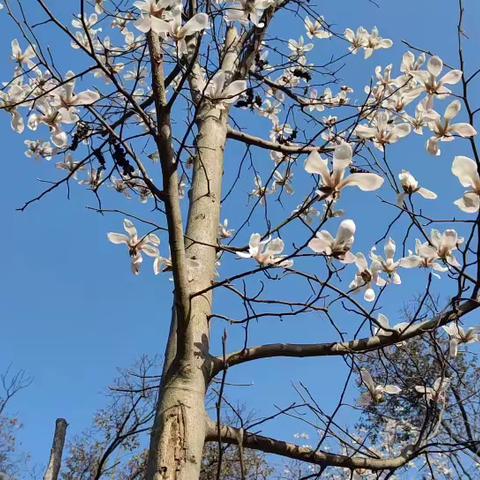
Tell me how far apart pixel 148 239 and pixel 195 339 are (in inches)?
11.2

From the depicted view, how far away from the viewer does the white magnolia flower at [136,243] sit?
1.40m

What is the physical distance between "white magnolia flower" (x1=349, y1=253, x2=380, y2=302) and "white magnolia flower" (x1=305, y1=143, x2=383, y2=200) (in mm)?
341

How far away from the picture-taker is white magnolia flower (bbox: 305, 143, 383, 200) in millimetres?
1033

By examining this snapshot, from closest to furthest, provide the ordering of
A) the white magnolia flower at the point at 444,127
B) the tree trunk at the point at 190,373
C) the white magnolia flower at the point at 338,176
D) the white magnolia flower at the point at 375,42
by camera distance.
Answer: the white magnolia flower at the point at 338,176 < the tree trunk at the point at 190,373 < the white magnolia flower at the point at 444,127 < the white magnolia flower at the point at 375,42

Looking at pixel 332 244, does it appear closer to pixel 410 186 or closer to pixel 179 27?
pixel 410 186

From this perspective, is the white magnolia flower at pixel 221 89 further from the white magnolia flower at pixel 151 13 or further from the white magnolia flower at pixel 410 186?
the white magnolia flower at pixel 410 186

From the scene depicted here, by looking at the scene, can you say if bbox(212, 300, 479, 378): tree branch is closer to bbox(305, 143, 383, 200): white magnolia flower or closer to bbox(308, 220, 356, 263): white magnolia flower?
bbox(308, 220, 356, 263): white magnolia flower

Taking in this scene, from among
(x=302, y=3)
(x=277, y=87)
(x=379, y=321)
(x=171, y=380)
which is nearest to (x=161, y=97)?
(x=171, y=380)

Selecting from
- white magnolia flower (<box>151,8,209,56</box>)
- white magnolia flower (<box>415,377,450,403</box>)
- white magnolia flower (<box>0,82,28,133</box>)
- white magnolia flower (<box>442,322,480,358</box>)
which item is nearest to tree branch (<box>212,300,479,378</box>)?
white magnolia flower (<box>442,322,480,358</box>)

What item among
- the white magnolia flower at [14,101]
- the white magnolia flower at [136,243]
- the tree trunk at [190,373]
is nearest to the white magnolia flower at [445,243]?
the tree trunk at [190,373]

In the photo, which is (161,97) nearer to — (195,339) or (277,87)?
(195,339)

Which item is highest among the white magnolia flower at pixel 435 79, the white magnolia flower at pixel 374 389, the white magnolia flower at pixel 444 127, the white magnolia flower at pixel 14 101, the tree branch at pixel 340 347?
the white magnolia flower at pixel 14 101

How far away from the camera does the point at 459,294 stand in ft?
4.15

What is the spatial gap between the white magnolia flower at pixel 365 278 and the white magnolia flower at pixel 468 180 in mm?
311
